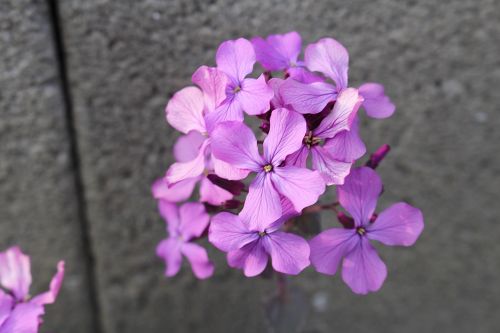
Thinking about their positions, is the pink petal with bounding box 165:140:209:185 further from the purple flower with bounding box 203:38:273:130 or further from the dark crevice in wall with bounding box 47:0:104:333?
the dark crevice in wall with bounding box 47:0:104:333

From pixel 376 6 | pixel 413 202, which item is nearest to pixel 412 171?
pixel 413 202

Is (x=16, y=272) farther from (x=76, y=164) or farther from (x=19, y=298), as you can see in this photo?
(x=76, y=164)

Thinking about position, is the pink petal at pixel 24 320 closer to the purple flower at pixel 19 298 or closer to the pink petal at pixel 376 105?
the purple flower at pixel 19 298

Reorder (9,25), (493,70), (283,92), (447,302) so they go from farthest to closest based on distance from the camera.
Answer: (447,302)
(493,70)
(9,25)
(283,92)

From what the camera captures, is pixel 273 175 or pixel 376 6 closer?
pixel 273 175

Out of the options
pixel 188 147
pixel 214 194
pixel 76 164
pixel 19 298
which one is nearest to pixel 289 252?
pixel 214 194

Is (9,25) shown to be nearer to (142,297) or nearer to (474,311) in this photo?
(142,297)

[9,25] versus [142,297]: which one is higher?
[9,25]

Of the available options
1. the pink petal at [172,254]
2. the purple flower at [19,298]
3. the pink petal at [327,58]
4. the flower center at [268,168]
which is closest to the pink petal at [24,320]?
the purple flower at [19,298]
